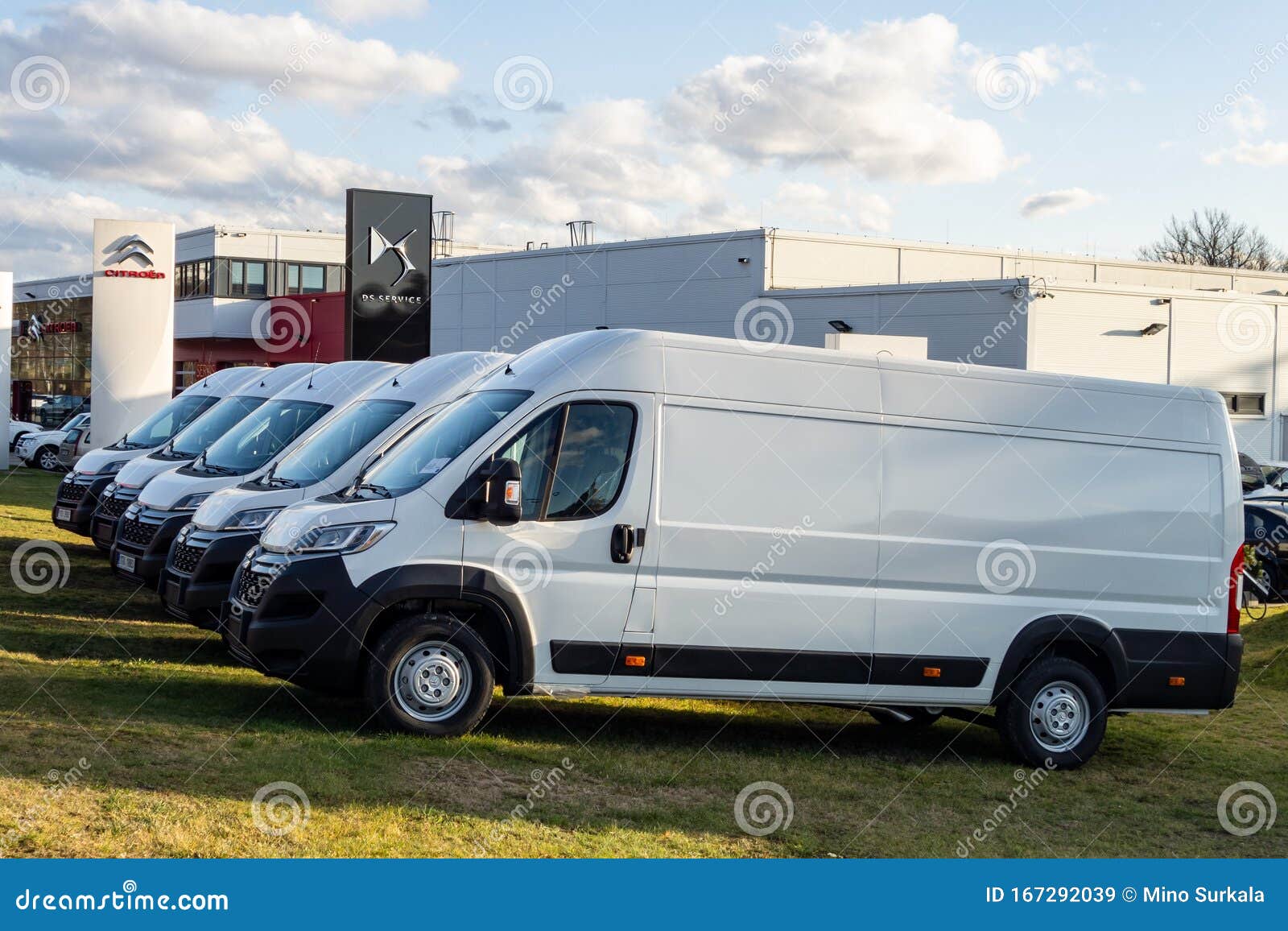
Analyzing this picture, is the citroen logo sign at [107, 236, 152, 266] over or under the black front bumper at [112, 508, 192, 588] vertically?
over

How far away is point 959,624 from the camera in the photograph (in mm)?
8922

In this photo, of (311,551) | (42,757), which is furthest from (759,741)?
(42,757)

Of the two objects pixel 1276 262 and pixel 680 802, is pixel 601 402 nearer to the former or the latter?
pixel 680 802

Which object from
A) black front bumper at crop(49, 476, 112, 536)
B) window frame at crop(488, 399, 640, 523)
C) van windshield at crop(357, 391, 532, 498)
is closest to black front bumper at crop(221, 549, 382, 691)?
van windshield at crop(357, 391, 532, 498)

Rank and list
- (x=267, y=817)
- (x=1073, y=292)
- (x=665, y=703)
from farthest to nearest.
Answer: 1. (x=1073, y=292)
2. (x=665, y=703)
3. (x=267, y=817)

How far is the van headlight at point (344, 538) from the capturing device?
817 centimetres

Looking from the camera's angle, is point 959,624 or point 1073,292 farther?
point 1073,292

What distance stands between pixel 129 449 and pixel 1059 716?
11.6 m

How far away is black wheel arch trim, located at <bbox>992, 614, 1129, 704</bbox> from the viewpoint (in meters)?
9.05

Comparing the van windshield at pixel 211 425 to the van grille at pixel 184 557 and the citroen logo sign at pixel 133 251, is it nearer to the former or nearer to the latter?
the van grille at pixel 184 557

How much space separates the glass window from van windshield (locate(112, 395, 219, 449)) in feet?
29.6

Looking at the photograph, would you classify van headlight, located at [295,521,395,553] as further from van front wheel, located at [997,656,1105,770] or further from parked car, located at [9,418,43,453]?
parked car, located at [9,418,43,453]

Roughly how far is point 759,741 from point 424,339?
12.7 m

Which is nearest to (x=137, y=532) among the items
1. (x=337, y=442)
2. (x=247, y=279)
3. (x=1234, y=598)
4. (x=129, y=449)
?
(x=337, y=442)
